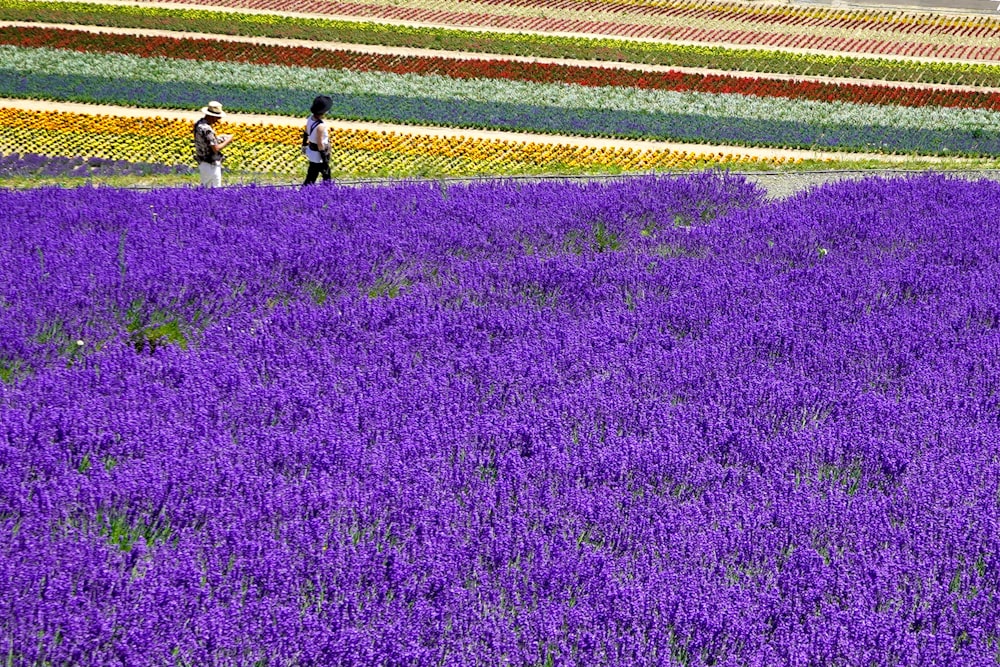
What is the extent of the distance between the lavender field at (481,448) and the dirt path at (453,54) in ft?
70.9

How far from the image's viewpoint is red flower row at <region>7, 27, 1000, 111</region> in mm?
26438

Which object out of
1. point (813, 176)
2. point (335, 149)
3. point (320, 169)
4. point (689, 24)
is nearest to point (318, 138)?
point (320, 169)

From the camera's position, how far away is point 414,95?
78.7 ft

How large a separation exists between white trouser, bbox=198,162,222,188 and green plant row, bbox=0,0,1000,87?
19.1 meters

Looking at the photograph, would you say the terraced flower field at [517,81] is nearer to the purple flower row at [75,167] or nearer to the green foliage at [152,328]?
the purple flower row at [75,167]

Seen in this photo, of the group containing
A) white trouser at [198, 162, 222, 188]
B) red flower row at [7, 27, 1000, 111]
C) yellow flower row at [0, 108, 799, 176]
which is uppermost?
white trouser at [198, 162, 222, 188]

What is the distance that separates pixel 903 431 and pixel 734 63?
26.9 metres

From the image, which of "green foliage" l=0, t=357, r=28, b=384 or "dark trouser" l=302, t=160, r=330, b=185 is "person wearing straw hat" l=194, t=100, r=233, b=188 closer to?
"dark trouser" l=302, t=160, r=330, b=185

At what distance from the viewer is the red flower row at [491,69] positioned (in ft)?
86.7

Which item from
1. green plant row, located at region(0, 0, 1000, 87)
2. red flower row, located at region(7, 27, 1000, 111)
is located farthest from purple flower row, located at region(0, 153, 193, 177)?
green plant row, located at region(0, 0, 1000, 87)

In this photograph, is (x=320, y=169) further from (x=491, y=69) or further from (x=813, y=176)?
(x=491, y=69)

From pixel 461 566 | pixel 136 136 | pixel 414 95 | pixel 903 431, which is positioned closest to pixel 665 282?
pixel 903 431

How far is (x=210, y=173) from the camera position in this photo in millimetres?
12117

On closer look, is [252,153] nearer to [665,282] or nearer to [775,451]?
[665,282]
